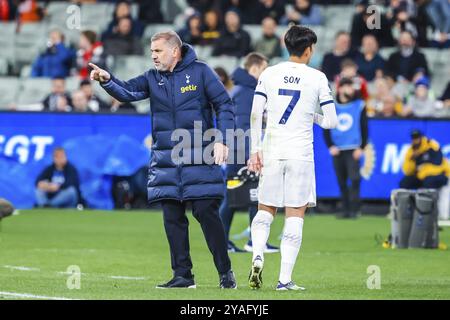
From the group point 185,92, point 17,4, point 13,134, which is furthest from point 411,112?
point 185,92

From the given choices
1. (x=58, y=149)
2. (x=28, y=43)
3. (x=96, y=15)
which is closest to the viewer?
(x=58, y=149)

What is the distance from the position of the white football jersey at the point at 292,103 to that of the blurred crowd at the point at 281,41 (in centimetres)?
1199

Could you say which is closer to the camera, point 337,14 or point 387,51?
point 387,51

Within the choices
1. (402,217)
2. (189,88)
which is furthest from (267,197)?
(402,217)

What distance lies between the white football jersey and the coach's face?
2.65ft

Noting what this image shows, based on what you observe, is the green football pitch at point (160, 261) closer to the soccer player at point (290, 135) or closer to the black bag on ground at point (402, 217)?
the black bag on ground at point (402, 217)

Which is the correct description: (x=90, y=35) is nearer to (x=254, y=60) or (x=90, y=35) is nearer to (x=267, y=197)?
(x=254, y=60)

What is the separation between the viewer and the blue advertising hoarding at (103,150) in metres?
22.5

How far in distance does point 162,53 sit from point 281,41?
49.3 ft

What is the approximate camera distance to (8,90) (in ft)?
86.0

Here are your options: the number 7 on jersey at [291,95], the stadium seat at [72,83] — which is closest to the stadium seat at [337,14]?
the stadium seat at [72,83]

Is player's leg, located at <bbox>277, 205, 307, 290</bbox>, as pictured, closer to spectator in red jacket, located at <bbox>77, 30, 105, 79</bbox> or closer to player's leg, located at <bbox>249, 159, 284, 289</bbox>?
player's leg, located at <bbox>249, 159, 284, 289</bbox>
